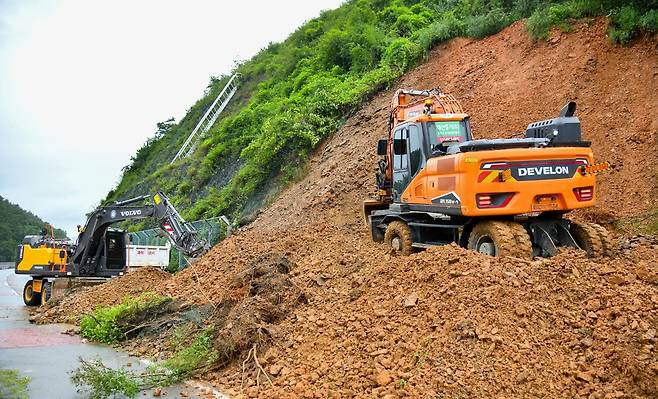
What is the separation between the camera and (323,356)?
683cm

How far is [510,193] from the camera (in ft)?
26.6

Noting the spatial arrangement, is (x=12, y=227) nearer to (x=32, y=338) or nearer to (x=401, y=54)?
(x=401, y=54)

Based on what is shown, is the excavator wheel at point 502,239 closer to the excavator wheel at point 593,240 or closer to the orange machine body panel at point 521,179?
the orange machine body panel at point 521,179

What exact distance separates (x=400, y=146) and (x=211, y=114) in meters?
27.9

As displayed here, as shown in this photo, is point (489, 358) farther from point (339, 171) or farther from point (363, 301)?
point (339, 171)

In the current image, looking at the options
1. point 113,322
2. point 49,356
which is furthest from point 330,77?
point 49,356

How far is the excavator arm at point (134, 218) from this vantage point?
49.0 feet

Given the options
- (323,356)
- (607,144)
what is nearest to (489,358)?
(323,356)

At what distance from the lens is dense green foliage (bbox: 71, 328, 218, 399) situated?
656 centimetres

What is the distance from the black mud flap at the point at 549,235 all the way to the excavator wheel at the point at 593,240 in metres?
0.16

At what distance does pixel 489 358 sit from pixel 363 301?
239 cm

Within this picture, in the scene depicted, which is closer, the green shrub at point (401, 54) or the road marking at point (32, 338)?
the road marking at point (32, 338)

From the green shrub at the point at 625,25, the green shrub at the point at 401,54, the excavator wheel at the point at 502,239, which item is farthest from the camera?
the green shrub at the point at 401,54

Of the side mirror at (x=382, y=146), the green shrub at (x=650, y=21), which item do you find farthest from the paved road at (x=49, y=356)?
the green shrub at (x=650, y=21)
